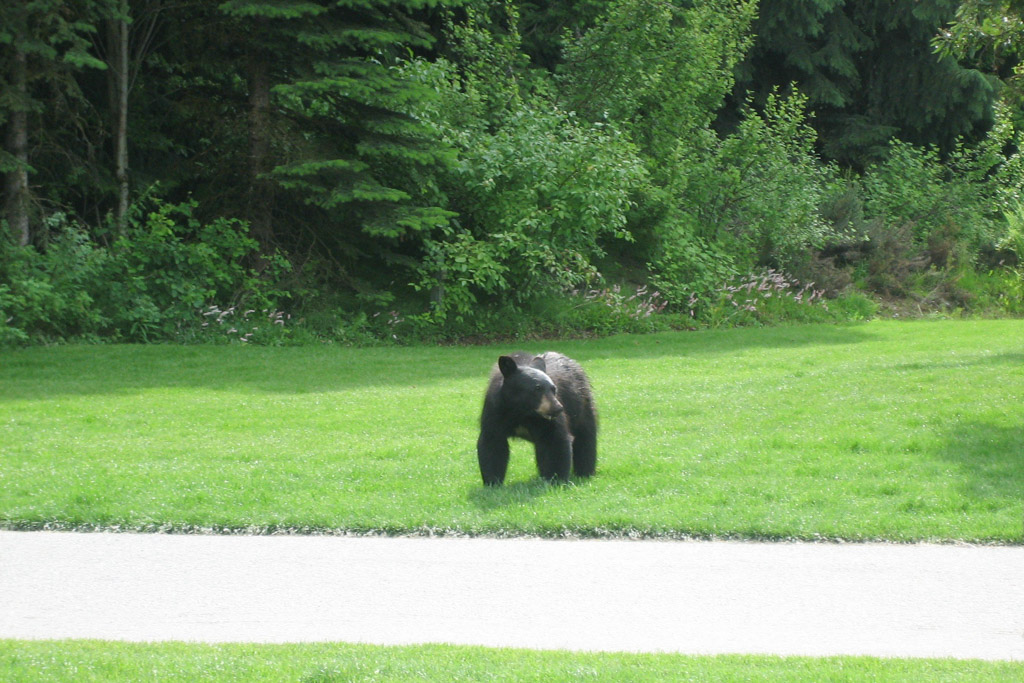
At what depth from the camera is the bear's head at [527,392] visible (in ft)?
25.6

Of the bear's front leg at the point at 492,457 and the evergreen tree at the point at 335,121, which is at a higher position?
the evergreen tree at the point at 335,121

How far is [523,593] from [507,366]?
7.47 feet

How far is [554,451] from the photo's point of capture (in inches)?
328

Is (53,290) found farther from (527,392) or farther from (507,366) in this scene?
(527,392)

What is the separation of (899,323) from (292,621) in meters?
19.6

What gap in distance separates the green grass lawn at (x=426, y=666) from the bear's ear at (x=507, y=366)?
3157mm

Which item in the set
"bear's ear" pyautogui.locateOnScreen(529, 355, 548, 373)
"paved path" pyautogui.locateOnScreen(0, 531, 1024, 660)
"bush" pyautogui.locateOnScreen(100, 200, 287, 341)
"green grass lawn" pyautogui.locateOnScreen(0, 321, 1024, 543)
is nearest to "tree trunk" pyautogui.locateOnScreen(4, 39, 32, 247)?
"bush" pyautogui.locateOnScreen(100, 200, 287, 341)

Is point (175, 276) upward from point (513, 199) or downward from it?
downward

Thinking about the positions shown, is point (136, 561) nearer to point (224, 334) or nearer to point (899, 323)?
point (224, 334)

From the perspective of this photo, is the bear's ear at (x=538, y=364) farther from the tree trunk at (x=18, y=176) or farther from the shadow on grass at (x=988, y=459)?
the tree trunk at (x=18, y=176)

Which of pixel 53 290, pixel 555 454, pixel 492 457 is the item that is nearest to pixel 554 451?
pixel 555 454

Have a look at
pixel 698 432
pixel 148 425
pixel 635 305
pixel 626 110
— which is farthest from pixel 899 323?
pixel 148 425

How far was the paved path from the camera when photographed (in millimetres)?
5219

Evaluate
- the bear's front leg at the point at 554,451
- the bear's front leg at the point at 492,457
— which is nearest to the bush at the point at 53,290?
the bear's front leg at the point at 492,457
